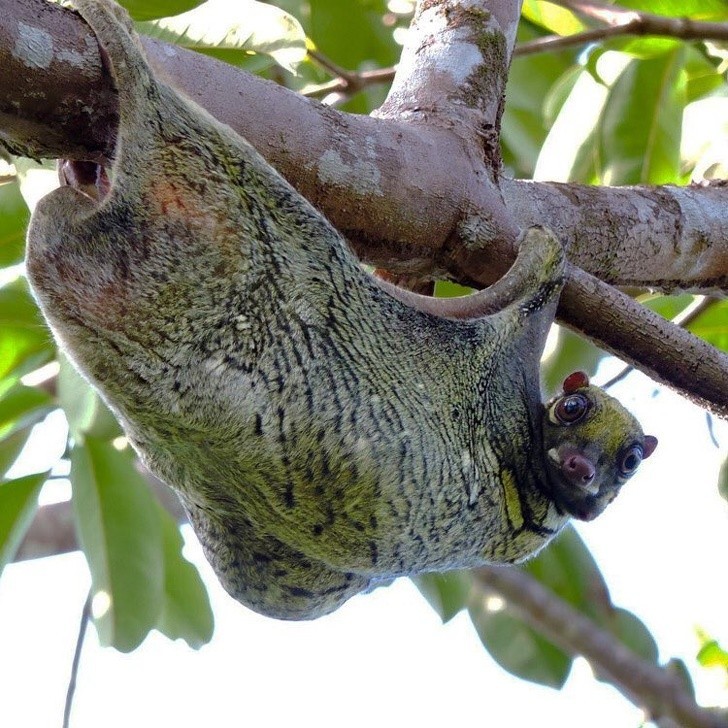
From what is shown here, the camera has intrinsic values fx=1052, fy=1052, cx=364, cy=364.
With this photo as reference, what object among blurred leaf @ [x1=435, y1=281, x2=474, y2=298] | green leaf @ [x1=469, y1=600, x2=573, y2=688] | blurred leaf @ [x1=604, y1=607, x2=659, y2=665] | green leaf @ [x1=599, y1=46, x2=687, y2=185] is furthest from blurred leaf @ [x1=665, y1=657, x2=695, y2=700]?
blurred leaf @ [x1=435, y1=281, x2=474, y2=298]

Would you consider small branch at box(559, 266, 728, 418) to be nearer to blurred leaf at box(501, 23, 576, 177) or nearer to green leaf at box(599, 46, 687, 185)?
green leaf at box(599, 46, 687, 185)

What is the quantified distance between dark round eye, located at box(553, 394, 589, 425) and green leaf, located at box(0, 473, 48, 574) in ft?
7.61

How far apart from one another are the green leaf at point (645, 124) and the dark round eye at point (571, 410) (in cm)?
154

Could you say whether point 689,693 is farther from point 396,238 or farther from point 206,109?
point 206,109

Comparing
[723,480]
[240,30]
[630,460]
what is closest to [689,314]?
[723,480]

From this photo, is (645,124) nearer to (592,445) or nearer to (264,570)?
(592,445)

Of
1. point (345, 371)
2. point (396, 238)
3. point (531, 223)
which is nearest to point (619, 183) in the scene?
point (531, 223)

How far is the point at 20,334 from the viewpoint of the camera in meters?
4.12

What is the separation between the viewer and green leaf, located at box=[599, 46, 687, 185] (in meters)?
4.41

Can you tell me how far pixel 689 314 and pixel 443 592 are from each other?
1614mm

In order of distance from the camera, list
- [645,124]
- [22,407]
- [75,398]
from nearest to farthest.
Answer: [75,398], [22,407], [645,124]

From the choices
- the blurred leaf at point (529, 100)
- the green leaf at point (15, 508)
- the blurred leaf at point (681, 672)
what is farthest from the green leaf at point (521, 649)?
the green leaf at point (15, 508)

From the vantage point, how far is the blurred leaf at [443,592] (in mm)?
4664

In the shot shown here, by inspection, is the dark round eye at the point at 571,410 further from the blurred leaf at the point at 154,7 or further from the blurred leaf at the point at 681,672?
the blurred leaf at the point at 681,672
